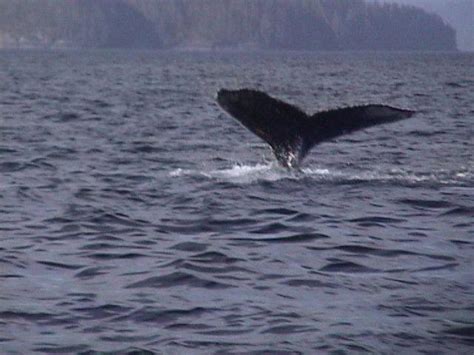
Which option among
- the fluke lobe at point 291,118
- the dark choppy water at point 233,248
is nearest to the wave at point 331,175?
the dark choppy water at point 233,248

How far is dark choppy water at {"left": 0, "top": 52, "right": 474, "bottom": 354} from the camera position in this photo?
823 cm

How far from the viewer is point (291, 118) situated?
506 inches

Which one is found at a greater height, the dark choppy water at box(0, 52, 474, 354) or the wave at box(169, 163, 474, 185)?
the wave at box(169, 163, 474, 185)

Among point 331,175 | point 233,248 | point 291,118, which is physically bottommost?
point 233,248

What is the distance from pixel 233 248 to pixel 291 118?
247cm

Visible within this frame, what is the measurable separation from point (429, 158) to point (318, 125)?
554cm

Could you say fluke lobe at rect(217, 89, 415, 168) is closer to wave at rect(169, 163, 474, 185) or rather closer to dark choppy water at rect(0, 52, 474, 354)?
dark choppy water at rect(0, 52, 474, 354)

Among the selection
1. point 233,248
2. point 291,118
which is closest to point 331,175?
point 291,118

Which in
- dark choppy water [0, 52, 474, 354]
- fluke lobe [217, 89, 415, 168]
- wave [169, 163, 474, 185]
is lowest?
dark choppy water [0, 52, 474, 354]

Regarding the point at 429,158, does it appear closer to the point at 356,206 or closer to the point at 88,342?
the point at 356,206

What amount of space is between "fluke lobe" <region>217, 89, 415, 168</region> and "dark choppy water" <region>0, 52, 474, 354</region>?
2.48 ft

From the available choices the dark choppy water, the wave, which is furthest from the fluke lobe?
the wave

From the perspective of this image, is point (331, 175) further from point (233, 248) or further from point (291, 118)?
point (233, 248)

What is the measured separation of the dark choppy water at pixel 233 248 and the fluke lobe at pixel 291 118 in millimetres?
757
